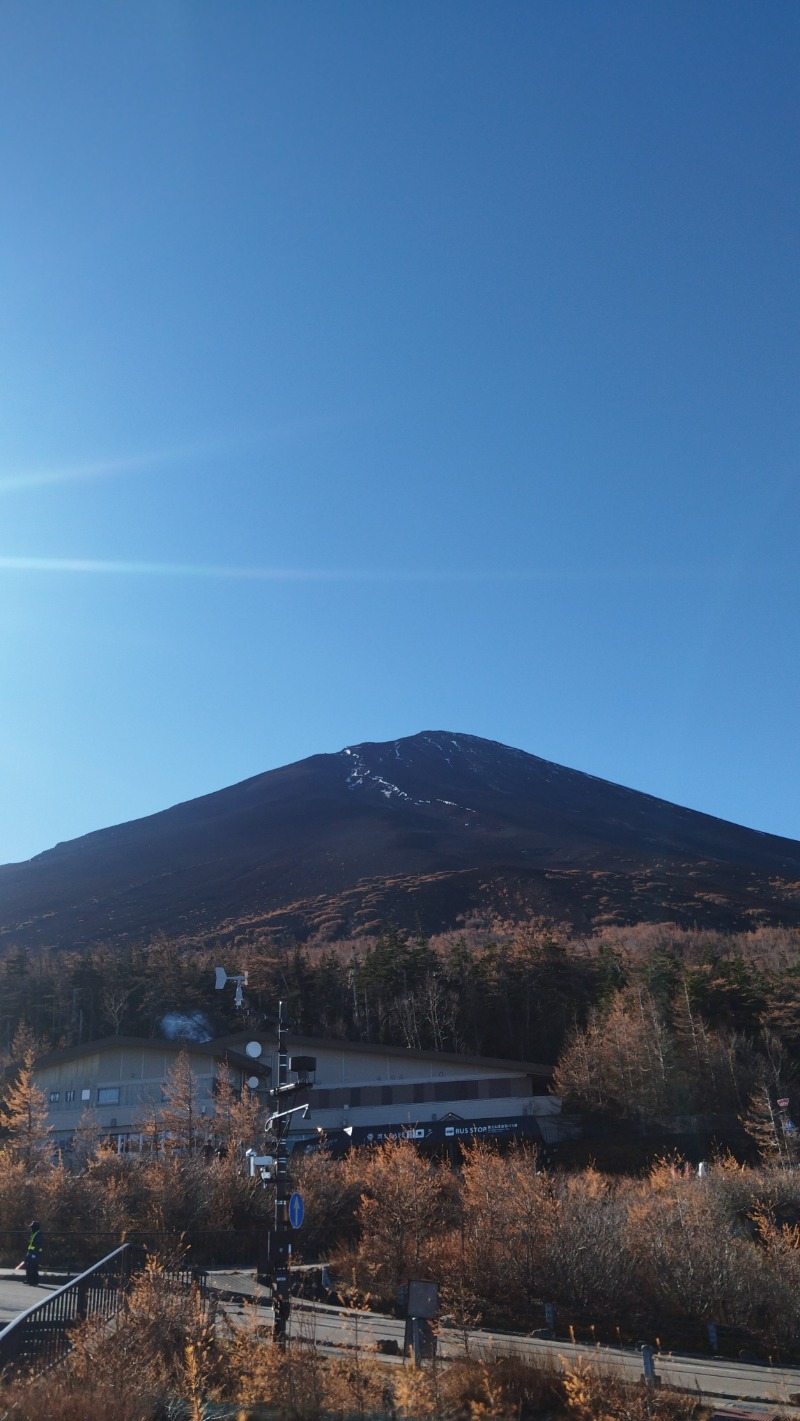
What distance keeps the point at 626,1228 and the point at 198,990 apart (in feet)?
172

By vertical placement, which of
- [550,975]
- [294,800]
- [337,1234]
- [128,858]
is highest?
[294,800]

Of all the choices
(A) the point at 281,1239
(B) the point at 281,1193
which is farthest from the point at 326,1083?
(A) the point at 281,1239

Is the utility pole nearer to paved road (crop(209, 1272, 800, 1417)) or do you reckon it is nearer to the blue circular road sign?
the blue circular road sign

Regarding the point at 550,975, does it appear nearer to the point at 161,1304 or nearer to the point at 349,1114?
the point at 349,1114

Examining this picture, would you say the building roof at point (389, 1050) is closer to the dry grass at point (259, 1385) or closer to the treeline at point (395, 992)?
the treeline at point (395, 992)

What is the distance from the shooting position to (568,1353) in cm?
1766

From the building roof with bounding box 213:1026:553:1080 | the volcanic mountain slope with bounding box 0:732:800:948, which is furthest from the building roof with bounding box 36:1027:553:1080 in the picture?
the volcanic mountain slope with bounding box 0:732:800:948

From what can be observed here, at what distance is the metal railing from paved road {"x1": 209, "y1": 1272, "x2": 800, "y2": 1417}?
279 centimetres

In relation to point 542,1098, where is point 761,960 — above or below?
above

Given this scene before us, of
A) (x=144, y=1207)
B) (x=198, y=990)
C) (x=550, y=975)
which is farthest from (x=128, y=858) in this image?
(x=144, y=1207)

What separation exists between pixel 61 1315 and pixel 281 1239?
4.72 meters

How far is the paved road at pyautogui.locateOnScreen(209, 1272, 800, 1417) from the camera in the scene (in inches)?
586

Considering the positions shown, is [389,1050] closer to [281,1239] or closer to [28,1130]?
[28,1130]

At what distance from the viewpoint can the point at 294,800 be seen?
187875 mm
